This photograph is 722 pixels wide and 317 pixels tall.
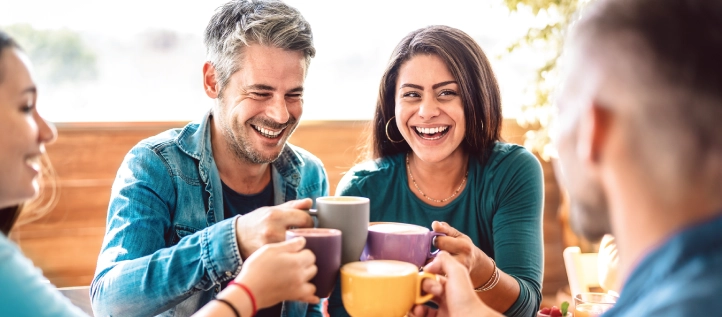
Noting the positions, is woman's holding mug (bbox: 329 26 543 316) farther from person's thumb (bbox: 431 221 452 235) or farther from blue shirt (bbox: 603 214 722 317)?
blue shirt (bbox: 603 214 722 317)

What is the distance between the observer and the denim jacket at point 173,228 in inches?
47.8

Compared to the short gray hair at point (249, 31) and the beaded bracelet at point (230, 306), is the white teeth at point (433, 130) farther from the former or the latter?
the beaded bracelet at point (230, 306)

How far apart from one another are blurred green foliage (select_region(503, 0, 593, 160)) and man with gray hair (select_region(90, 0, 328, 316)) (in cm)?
141

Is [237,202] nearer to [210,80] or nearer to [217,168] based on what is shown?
[217,168]

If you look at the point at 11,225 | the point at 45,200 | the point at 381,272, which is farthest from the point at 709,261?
the point at 45,200

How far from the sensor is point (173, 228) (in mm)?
1500

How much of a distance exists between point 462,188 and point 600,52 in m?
1.08

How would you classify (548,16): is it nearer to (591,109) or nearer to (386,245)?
(386,245)

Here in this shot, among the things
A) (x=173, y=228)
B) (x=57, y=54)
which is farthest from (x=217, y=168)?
(x=57, y=54)

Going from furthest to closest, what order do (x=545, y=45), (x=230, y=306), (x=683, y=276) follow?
(x=545, y=45)
(x=230, y=306)
(x=683, y=276)

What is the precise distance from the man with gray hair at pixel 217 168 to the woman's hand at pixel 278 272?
299mm

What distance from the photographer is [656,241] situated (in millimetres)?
669

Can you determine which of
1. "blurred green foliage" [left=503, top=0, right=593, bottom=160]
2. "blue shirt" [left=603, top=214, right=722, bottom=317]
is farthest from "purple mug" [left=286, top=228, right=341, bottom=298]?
"blurred green foliage" [left=503, top=0, right=593, bottom=160]

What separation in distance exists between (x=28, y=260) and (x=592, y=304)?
3.23ft
